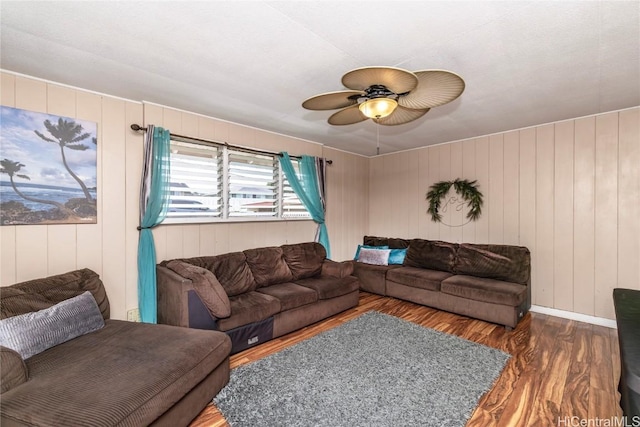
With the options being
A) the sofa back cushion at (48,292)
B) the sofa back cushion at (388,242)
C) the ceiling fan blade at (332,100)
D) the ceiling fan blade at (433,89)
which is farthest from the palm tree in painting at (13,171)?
the sofa back cushion at (388,242)

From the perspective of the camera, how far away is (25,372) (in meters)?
1.52

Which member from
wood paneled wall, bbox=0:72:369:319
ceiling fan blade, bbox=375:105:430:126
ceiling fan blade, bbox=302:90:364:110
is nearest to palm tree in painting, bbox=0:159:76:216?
wood paneled wall, bbox=0:72:369:319

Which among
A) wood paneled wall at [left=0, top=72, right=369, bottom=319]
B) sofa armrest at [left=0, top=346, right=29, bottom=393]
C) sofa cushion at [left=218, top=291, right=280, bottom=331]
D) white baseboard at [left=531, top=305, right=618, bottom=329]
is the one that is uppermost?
wood paneled wall at [left=0, top=72, right=369, bottom=319]

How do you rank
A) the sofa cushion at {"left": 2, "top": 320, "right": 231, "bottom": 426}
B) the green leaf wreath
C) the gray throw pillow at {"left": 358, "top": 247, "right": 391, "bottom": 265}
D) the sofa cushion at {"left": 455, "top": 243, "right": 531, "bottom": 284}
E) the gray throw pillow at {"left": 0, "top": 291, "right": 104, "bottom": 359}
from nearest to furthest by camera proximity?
the sofa cushion at {"left": 2, "top": 320, "right": 231, "bottom": 426} < the gray throw pillow at {"left": 0, "top": 291, "right": 104, "bottom": 359} < the sofa cushion at {"left": 455, "top": 243, "right": 531, "bottom": 284} < the green leaf wreath < the gray throw pillow at {"left": 358, "top": 247, "right": 391, "bottom": 265}

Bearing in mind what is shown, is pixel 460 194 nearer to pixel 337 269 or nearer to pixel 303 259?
pixel 337 269

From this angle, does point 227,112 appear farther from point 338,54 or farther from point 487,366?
point 487,366

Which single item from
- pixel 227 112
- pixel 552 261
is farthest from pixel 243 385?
pixel 552 261

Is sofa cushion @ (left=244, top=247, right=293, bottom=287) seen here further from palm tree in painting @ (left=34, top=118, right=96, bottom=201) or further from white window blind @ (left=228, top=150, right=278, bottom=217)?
palm tree in painting @ (left=34, top=118, right=96, bottom=201)

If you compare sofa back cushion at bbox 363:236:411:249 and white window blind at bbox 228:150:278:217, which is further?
sofa back cushion at bbox 363:236:411:249

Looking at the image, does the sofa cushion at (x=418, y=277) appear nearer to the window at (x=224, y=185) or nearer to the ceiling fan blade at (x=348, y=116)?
the window at (x=224, y=185)

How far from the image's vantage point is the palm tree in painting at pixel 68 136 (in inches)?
97.1

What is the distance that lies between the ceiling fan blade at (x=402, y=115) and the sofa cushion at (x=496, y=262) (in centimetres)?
252

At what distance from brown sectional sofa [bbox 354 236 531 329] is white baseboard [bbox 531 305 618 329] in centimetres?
22

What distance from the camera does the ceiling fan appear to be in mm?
1633
